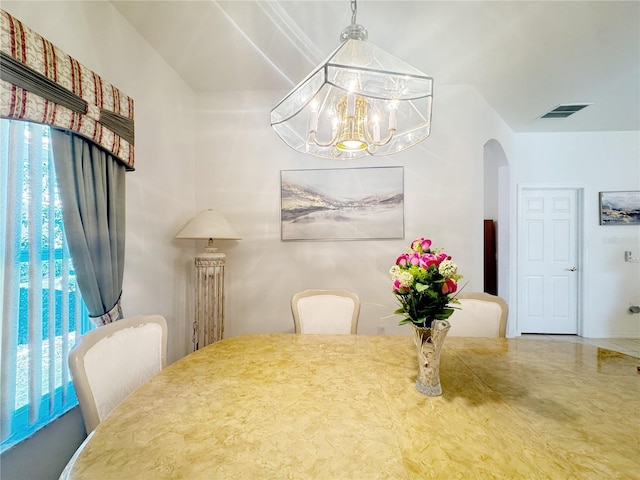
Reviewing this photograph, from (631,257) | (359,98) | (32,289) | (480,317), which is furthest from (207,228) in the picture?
(631,257)

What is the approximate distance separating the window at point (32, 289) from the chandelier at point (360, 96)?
43.7 inches

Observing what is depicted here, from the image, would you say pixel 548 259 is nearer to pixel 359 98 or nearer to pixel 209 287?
pixel 359 98

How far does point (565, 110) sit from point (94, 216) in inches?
174

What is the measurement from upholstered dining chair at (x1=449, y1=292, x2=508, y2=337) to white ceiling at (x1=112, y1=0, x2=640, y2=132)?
1.82 metres

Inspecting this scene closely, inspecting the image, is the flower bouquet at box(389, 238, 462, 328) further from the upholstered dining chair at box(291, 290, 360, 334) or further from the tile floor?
the tile floor

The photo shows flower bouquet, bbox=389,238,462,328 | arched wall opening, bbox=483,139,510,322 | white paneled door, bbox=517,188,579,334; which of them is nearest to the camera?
flower bouquet, bbox=389,238,462,328

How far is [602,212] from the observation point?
3.43 metres

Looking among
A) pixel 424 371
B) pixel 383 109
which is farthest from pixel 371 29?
pixel 424 371

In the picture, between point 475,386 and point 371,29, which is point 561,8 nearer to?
point 371,29

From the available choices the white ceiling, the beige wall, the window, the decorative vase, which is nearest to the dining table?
the decorative vase

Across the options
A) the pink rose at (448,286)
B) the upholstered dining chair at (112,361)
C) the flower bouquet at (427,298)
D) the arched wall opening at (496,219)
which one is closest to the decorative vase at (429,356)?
the flower bouquet at (427,298)

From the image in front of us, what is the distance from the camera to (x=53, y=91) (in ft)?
3.78

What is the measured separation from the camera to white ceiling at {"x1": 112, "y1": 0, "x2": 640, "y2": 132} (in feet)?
5.34

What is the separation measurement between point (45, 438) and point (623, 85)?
491 cm
